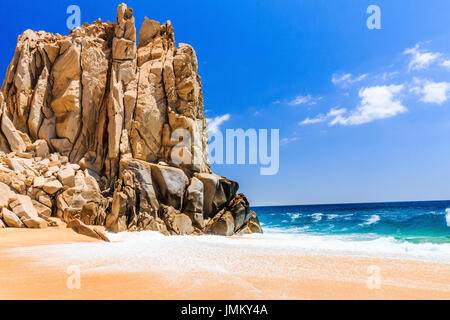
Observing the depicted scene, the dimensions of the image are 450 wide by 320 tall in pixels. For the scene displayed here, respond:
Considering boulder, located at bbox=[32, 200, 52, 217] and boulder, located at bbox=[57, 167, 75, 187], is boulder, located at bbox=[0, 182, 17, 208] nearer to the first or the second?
boulder, located at bbox=[32, 200, 52, 217]

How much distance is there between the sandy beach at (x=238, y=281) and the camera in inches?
173

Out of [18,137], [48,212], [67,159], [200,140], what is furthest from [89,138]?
[200,140]

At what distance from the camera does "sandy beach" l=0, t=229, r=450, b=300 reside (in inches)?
173

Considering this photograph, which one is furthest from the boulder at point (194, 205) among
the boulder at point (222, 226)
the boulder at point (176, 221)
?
the boulder at point (222, 226)

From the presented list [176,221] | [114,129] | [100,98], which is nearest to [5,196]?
[114,129]

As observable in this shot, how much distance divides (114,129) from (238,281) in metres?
16.7

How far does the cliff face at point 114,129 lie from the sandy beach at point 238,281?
9.10 metres

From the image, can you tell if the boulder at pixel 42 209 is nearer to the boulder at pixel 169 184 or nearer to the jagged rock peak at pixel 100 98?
the jagged rock peak at pixel 100 98

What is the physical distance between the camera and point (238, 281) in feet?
17.1

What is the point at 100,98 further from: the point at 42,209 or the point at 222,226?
the point at 222,226

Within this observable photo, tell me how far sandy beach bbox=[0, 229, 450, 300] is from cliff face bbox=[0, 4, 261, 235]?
9.10 metres

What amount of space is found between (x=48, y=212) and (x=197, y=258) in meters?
11.5

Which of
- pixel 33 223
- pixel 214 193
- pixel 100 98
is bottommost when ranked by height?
pixel 33 223
